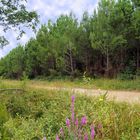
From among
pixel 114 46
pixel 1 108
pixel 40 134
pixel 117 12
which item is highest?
pixel 117 12

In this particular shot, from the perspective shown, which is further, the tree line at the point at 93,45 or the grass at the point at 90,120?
the tree line at the point at 93,45

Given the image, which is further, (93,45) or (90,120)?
(93,45)

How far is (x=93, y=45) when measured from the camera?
34.0m

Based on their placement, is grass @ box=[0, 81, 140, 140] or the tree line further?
the tree line

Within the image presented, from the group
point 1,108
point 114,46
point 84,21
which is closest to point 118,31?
point 114,46

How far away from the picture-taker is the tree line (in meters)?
31.7

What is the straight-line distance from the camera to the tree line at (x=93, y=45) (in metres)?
31.7

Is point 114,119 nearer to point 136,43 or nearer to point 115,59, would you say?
point 136,43

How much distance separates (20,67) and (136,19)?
2734cm

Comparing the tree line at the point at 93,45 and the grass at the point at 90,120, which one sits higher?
the tree line at the point at 93,45

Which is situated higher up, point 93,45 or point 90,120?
point 93,45

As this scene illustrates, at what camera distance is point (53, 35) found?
156 ft

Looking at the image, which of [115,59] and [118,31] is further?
[115,59]

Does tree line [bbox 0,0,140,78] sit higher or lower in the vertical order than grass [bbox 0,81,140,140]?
higher
